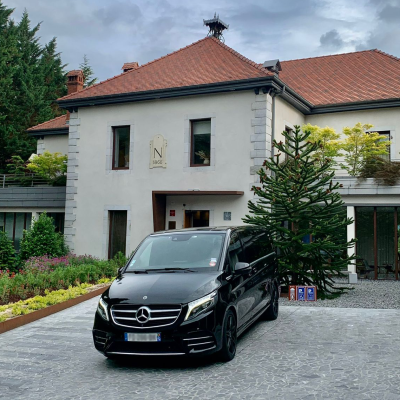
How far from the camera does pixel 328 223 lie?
41.5 feet

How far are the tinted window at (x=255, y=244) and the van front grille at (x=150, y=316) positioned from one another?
7.98ft

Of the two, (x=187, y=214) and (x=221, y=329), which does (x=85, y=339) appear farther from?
(x=187, y=214)

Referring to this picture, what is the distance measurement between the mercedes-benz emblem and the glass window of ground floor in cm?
1227

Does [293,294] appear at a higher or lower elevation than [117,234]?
lower

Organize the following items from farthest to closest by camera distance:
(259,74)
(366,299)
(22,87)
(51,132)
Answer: (22,87) → (51,132) → (259,74) → (366,299)

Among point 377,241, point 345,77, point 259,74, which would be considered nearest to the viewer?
point 377,241

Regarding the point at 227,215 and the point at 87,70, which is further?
the point at 87,70

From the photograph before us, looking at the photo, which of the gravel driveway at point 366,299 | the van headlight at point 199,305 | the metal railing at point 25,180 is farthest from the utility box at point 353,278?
Result: the metal railing at point 25,180

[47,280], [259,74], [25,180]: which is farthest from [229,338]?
[25,180]

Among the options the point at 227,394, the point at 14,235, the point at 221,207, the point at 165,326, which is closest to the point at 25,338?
the point at 165,326

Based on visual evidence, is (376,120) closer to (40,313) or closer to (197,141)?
(197,141)

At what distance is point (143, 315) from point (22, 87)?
38696 millimetres

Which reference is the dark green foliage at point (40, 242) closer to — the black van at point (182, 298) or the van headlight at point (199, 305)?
the black van at point (182, 298)

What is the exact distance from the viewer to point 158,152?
19141 mm
